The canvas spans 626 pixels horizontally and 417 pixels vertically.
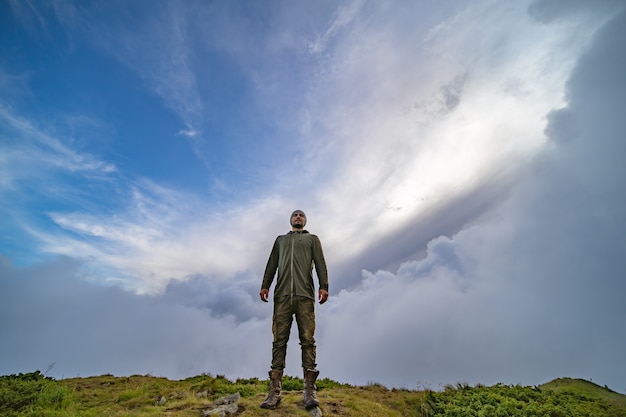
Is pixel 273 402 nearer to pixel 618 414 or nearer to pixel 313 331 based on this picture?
pixel 313 331

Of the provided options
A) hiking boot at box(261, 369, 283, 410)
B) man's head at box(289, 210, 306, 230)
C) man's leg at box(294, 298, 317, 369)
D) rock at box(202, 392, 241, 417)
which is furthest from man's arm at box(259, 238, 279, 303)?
rock at box(202, 392, 241, 417)

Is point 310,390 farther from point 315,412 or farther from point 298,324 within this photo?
point 298,324

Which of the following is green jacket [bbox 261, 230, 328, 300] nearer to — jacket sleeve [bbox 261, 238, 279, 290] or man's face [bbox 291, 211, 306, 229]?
jacket sleeve [bbox 261, 238, 279, 290]

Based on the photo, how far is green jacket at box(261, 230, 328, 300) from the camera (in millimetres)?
8430

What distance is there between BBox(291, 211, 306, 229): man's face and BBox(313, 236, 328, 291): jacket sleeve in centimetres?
63

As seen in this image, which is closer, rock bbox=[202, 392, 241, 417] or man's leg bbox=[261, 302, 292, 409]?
rock bbox=[202, 392, 241, 417]

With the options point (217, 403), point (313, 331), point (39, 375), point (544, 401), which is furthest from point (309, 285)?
point (39, 375)

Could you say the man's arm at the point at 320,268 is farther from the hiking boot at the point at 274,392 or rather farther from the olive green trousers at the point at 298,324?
the hiking boot at the point at 274,392

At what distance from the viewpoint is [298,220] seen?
928 cm

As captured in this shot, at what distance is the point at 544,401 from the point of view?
1012 cm

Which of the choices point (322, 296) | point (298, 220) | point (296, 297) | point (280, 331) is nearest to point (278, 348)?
point (280, 331)

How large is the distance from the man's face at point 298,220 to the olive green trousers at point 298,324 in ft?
6.38

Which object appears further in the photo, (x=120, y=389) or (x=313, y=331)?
(x=120, y=389)

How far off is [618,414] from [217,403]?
1057 centimetres
